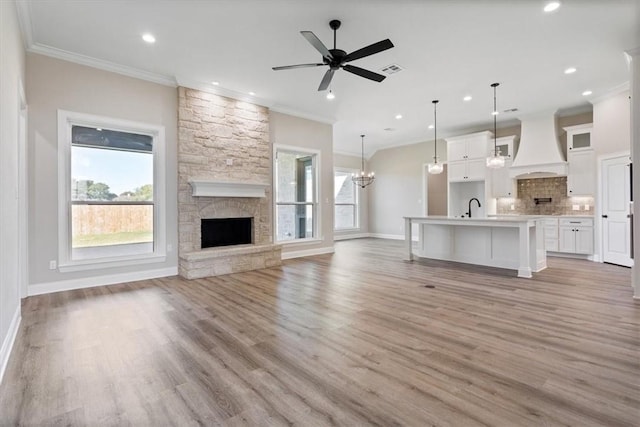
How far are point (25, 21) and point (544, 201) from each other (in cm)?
944

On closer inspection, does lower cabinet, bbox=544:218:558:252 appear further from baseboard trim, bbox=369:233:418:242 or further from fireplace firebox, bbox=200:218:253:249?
fireplace firebox, bbox=200:218:253:249

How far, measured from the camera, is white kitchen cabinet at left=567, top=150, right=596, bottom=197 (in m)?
6.23

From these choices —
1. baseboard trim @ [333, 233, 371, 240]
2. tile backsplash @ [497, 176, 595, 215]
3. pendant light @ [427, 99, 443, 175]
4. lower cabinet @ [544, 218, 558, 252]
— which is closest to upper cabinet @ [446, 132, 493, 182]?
pendant light @ [427, 99, 443, 175]

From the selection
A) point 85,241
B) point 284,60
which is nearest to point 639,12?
point 284,60

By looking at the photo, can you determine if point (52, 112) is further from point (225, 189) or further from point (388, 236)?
point (388, 236)

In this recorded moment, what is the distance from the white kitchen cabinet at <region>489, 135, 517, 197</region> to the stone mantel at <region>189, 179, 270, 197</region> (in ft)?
18.3

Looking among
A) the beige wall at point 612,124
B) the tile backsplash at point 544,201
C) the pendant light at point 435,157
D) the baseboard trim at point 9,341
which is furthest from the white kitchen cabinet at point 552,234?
the baseboard trim at point 9,341

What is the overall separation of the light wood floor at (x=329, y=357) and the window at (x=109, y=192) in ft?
2.45

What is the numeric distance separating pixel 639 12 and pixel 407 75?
102 inches

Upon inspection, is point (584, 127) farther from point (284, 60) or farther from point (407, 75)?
point (284, 60)

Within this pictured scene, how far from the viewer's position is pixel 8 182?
8.23 feet

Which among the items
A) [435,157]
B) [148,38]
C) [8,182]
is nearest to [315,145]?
[435,157]

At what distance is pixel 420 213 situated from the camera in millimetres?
9688

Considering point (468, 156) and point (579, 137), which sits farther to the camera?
point (468, 156)
